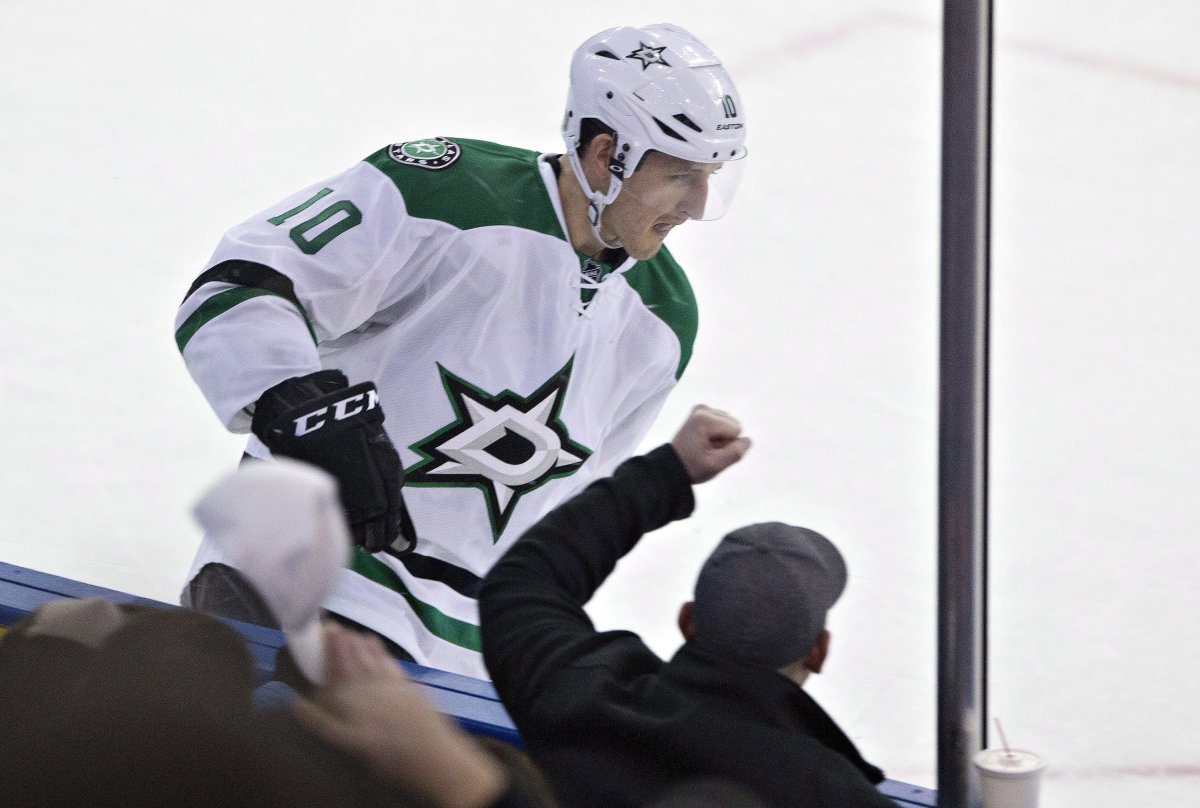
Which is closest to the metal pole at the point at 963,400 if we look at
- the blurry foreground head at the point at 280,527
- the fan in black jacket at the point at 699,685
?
the fan in black jacket at the point at 699,685

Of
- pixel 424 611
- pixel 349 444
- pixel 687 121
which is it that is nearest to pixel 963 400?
pixel 349 444

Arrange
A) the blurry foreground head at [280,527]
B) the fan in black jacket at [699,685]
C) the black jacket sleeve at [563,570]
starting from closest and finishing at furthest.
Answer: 1. the blurry foreground head at [280,527]
2. the fan in black jacket at [699,685]
3. the black jacket sleeve at [563,570]

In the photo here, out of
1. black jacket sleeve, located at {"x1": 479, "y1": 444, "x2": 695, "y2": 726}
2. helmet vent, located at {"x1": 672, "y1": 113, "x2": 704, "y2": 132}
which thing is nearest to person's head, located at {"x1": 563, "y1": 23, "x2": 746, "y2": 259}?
helmet vent, located at {"x1": 672, "y1": 113, "x2": 704, "y2": 132}

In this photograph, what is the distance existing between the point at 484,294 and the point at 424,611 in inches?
16.0

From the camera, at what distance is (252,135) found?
14.5ft

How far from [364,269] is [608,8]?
11.2ft

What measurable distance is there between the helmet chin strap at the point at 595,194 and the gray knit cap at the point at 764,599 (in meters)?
0.88

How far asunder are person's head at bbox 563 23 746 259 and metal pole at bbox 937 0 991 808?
693 millimetres

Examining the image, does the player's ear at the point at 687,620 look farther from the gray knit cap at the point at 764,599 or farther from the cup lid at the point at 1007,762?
the cup lid at the point at 1007,762

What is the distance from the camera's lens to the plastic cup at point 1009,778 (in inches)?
50.9

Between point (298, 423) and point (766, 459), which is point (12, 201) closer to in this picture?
point (766, 459)

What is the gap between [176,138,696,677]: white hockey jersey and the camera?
1.91 metres

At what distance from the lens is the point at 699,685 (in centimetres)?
111

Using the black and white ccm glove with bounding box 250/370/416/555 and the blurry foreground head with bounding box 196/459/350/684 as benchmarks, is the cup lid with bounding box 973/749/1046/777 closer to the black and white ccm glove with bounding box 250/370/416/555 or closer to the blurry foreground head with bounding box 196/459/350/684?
the black and white ccm glove with bounding box 250/370/416/555
